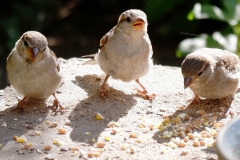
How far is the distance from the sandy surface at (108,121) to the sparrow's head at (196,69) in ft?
1.08

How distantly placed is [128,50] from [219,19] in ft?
5.96

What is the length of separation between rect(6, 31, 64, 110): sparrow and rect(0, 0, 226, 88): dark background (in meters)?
2.98

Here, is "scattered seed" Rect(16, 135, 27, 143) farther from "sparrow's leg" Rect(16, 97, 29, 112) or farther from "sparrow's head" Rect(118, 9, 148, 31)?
"sparrow's head" Rect(118, 9, 148, 31)

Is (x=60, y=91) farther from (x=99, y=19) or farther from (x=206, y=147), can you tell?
(x=99, y=19)

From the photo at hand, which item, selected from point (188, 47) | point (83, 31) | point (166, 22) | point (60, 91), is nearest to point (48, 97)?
point (60, 91)

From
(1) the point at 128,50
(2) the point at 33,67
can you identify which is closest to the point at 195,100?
(1) the point at 128,50

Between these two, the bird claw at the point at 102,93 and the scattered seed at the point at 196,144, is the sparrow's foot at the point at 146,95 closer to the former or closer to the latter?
the bird claw at the point at 102,93

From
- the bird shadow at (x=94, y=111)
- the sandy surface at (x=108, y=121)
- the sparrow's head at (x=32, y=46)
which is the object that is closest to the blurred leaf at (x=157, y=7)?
the sandy surface at (x=108, y=121)

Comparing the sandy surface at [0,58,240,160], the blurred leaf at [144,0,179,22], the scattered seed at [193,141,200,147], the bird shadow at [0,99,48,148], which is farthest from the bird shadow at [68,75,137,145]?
the blurred leaf at [144,0,179,22]

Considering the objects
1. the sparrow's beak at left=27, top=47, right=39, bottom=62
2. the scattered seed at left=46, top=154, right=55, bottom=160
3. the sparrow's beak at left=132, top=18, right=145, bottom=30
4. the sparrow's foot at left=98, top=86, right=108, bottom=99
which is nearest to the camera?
the scattered seed at left=46, top=154, right=55, bottom=160

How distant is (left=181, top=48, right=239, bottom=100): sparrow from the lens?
463cm

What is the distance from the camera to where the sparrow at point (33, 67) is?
14.9 feet

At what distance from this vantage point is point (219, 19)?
6410 mm

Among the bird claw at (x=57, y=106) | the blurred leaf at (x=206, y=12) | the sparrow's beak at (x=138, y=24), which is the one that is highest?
the sparrow's beak at (x=138, y=24)
